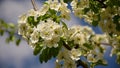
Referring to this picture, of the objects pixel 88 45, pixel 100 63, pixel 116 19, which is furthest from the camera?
pixel 116 19

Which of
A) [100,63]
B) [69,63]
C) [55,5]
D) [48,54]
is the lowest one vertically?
[100,63]

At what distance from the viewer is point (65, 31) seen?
8.75 feet

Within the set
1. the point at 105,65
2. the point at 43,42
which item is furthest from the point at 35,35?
the point at 105,65

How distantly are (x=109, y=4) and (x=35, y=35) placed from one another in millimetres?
1053

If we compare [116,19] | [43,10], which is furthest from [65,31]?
[116,19]

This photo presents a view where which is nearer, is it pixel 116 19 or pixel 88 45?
pixel 88 45

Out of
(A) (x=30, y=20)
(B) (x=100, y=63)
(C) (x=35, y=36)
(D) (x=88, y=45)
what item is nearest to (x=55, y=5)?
(A) (x=30, y=20)

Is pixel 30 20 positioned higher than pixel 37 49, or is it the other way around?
pixel 30 20

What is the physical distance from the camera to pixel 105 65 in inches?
124

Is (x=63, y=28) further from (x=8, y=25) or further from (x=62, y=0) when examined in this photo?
(x=8, y=25)

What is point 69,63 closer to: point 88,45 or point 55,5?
point 88,45

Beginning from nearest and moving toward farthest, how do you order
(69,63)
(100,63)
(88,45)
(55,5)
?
(69,63) < (55,5) < (88,45) < (100,63)

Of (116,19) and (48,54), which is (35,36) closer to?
(48,54)

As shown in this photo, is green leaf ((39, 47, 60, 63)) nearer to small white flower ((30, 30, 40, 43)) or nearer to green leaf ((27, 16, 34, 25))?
small white flower ((30, 30, 40, 43))
